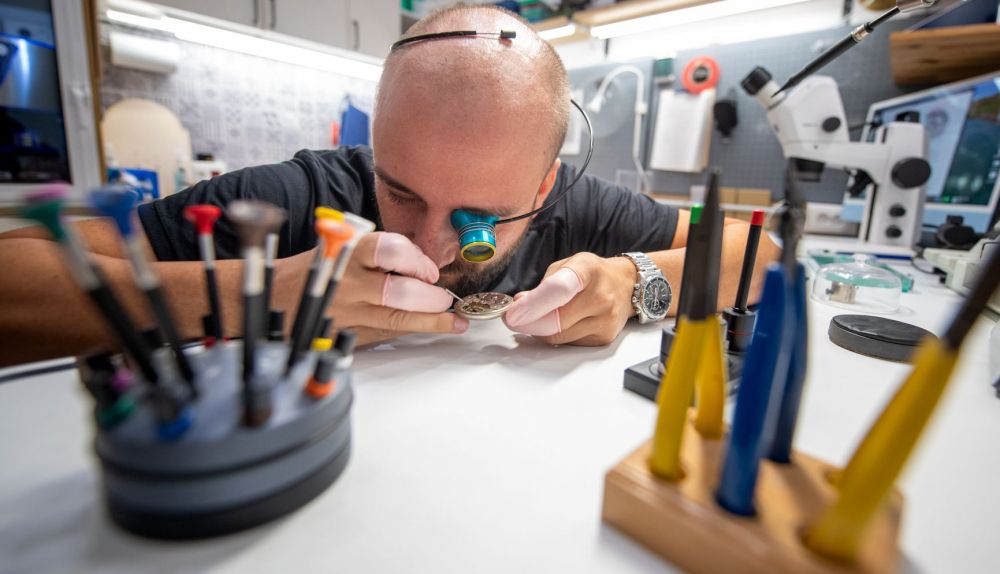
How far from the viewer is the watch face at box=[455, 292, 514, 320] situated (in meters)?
0.66

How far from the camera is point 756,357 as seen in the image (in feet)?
0.92

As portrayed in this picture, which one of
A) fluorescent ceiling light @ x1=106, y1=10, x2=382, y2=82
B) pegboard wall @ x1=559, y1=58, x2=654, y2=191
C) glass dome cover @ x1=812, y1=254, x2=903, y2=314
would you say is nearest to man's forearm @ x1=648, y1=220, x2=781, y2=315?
glass dome cover @ x1=812, y1=254, x2=903, y2=314

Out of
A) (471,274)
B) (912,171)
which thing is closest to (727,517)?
(471,274)

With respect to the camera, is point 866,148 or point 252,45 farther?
point 252,45

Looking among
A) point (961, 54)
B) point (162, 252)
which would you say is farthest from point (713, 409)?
point (961, 54)

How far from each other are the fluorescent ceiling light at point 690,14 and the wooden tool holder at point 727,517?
228 centimetres

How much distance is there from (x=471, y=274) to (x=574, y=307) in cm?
39

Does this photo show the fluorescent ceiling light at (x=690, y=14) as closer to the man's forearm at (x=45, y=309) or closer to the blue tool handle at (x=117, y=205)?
the man's forearm at (x=45, y=309)

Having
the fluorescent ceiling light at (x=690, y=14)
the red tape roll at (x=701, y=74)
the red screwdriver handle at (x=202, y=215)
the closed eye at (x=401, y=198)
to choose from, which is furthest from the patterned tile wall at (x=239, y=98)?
the red screwdriver handle at (x=202, y=215)

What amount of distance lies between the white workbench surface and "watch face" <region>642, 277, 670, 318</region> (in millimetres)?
219

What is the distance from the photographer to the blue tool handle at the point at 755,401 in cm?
27

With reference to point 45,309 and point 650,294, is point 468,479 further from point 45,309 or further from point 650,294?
point 45,309

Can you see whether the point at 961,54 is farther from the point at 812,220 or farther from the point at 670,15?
the point at 670,15

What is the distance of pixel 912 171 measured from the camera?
1565 millimetres
